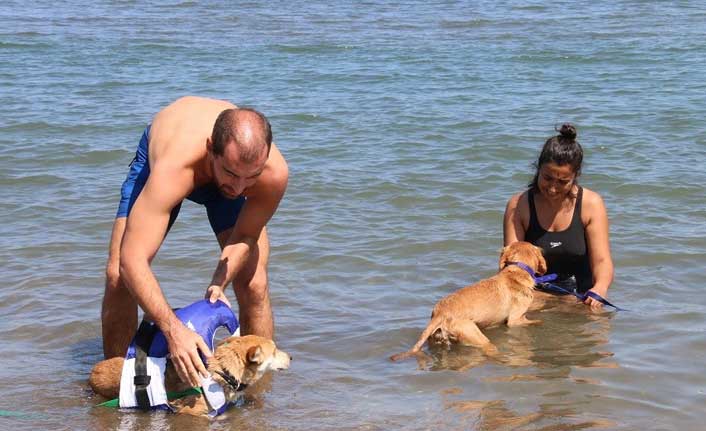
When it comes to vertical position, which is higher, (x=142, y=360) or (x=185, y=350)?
(x=185, y=350)

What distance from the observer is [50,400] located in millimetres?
5633

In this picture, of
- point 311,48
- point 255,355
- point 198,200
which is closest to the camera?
point 255,355

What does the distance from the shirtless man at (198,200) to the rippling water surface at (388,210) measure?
23.9 inches

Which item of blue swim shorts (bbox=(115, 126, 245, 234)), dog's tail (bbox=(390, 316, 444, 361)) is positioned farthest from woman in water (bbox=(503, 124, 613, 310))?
blue swim shorts (bbox=(115, 126, 245, 234))

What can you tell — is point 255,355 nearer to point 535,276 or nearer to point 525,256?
point 525,256

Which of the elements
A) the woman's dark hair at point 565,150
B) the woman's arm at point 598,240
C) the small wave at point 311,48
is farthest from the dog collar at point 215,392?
the small wave at point 311,48

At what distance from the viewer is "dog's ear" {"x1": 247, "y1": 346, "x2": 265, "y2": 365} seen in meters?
5.17

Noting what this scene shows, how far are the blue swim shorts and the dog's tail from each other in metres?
1.38

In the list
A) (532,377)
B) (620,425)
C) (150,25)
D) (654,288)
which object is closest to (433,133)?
(654,288)

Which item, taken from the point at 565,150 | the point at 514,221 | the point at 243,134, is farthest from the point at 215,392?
the point at 514,221

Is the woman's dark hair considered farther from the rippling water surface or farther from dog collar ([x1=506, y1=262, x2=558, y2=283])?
the rippling water surface

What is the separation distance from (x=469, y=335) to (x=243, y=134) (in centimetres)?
242

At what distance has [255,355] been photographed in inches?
203

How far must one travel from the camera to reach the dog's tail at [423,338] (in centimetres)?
617
